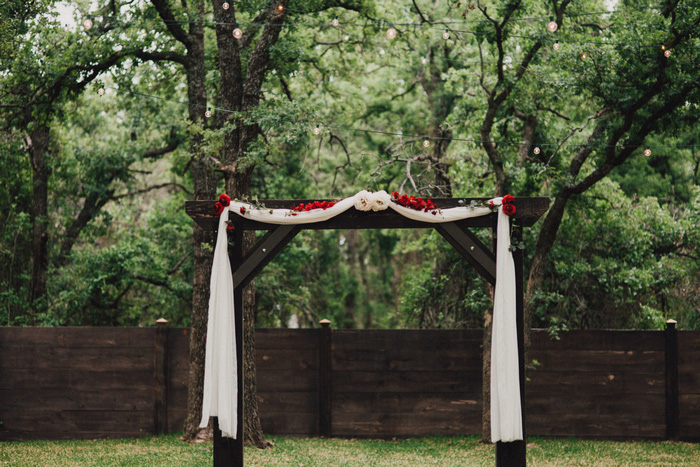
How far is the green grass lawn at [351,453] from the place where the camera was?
7.22 metres

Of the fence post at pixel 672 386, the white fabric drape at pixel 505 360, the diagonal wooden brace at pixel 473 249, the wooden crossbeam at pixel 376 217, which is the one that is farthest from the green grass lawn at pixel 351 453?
the wooden crossbeam at pixel 376 217

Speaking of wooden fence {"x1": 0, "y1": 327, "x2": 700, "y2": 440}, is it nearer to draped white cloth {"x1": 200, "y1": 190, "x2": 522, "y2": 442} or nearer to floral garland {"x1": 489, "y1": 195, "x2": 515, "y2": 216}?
draped white cloth {"x1": 200, "y1": 190, "x2": 522, "y2": 442}

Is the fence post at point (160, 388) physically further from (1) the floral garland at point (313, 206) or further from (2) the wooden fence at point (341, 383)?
(1) the floral garland at point (313, 206)

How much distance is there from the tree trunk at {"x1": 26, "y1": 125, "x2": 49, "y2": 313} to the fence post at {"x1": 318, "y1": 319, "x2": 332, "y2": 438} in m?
5.54

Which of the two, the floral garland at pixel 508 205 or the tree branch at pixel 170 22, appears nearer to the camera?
the floral garland at pixel 508 205

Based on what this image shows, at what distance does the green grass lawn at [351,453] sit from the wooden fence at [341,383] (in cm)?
27

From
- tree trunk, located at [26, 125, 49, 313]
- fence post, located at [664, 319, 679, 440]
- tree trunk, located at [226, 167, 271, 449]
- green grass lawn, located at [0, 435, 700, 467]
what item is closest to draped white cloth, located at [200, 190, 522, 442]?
green grass lawn, located at [0, 435, 700, 467]

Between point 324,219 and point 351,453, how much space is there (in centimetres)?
322

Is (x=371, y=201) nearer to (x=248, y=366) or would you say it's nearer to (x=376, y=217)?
(x=376, y=217)

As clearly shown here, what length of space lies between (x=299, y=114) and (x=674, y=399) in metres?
5.90

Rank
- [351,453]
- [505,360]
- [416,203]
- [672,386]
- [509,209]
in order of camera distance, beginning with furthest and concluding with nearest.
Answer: [672,386] → [351,453] → [416,203] → [509,209] → [505,360]

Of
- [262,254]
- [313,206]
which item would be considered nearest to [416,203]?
[313,206]

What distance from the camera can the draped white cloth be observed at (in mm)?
5754

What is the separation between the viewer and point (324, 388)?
888 centimetres
